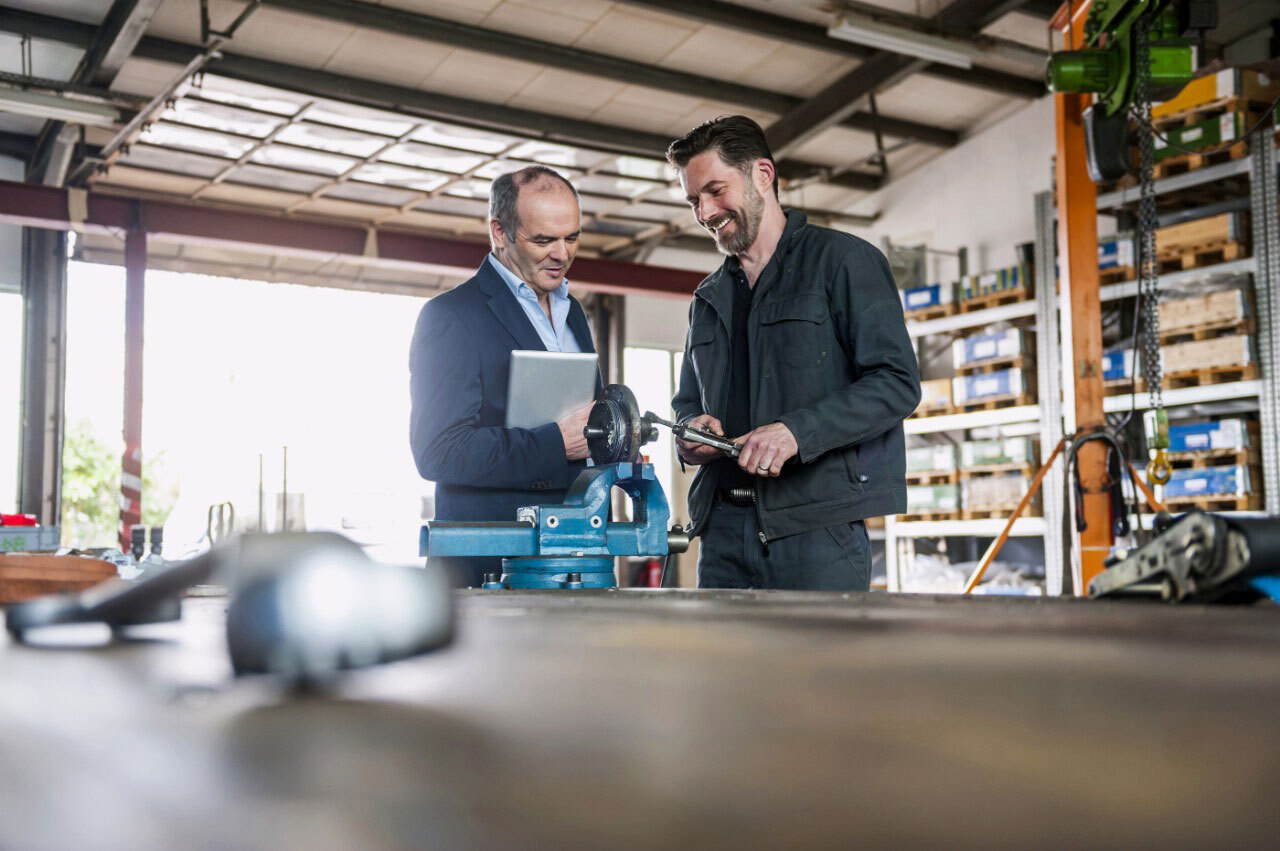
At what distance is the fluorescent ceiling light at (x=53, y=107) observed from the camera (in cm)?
820

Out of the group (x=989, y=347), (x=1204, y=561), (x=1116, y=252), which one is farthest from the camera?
(x=989, y=347)

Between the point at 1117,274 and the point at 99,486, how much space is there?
20.6 m

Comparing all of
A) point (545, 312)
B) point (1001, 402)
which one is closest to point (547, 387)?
point (545, 312)

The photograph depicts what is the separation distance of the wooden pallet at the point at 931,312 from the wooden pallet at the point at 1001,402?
919 mm

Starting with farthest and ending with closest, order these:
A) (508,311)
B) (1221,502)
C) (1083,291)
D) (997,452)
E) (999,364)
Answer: (999,364) < (997,452) < (1221,502) < (1083,291) < (508,311)

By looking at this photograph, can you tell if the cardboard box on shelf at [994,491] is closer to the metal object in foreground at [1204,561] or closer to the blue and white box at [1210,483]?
the blue and white box at [1210,483]

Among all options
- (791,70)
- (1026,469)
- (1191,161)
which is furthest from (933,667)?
(791,70)

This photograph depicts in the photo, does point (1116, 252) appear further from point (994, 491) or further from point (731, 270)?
point (731, 270)

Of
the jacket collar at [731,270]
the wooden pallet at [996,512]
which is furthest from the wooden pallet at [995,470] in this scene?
the jacket collar at [731,270]

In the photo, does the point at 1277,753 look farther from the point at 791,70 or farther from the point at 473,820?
the point at 791,70

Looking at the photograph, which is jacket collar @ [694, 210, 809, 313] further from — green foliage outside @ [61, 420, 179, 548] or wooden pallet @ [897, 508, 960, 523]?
green foliage outside @ [61, 420, 179, 548]

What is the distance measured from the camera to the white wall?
11820mm

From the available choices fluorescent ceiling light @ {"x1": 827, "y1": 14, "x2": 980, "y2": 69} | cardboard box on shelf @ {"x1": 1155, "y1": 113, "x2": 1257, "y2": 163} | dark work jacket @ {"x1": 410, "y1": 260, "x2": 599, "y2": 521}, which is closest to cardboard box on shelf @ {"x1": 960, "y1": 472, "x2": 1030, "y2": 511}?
cardboard box on shelf @ {"x1": 1155, "y1": 113, "x2": 1257, "y2": 163}

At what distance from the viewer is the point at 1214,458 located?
7328 mm
